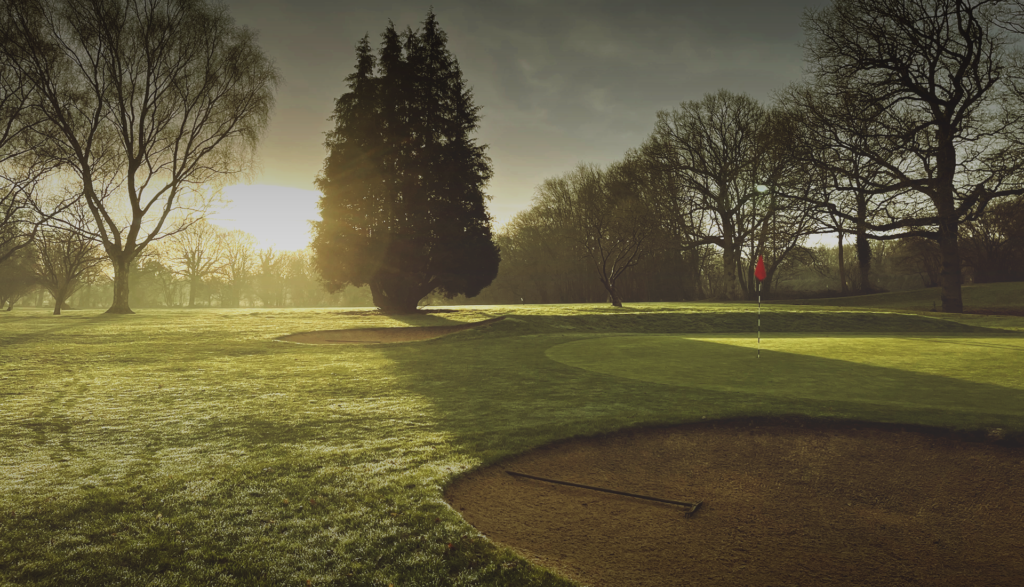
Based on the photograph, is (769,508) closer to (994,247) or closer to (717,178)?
(717,178)

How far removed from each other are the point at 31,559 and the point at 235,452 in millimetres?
2051

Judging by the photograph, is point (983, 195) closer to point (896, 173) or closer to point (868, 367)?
point (896, 173)

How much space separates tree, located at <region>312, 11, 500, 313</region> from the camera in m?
27.8

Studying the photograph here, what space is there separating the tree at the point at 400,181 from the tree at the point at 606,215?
10758mm

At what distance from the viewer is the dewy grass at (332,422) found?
3082 millimetres

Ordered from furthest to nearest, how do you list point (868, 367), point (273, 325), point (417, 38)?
point (417, 38) < point (273, 325) < point (868, 367)

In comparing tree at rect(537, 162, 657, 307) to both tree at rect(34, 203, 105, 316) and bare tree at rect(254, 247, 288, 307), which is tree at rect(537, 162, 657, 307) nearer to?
tree at rect(34, 203, 105, 316)

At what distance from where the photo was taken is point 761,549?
132 inches

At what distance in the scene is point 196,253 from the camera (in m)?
65.8

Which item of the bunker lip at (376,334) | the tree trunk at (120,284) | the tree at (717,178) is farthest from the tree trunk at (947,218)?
the tree trunk at (120,284)

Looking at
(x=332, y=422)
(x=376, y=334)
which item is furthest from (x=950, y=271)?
(x=332, y=422)

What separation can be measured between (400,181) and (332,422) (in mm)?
23282

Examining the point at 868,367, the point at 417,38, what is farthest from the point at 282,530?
the point at 417,38

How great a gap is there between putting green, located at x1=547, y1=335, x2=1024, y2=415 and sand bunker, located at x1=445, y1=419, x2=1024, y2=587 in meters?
1.95
